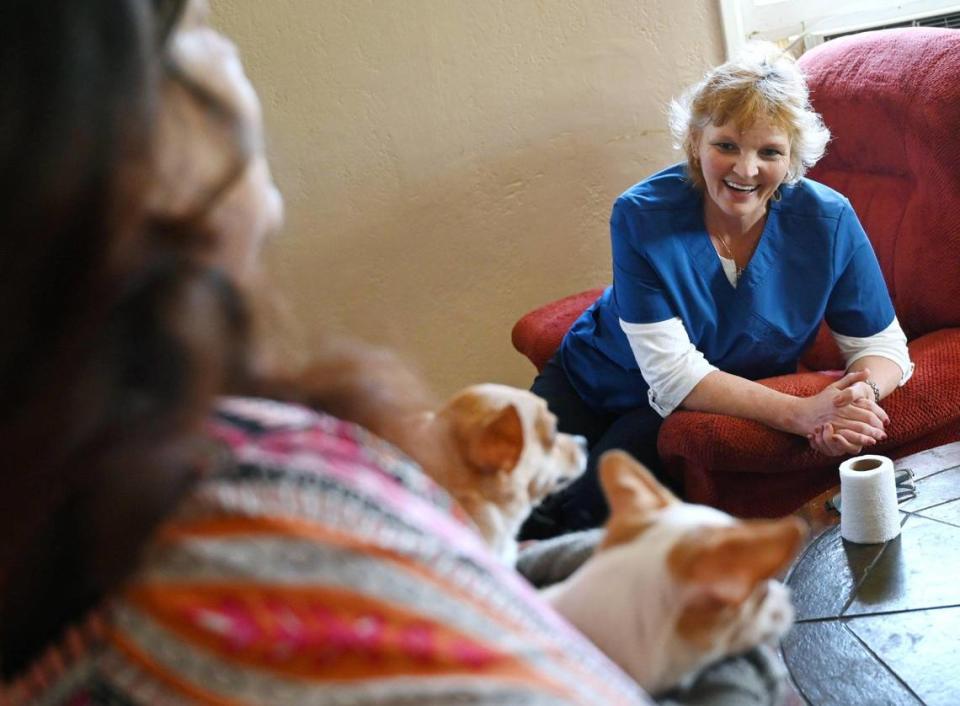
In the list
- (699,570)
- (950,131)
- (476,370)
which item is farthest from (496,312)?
(699,570)

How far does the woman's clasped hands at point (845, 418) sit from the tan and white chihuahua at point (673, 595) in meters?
1.16

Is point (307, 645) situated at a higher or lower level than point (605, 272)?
higher

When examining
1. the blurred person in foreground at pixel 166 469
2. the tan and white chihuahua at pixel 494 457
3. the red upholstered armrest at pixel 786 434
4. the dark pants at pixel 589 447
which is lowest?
the dark pants at pixel 589 447

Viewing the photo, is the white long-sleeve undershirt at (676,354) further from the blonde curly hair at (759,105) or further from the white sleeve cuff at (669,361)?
the blonde curly hair at (759,105)

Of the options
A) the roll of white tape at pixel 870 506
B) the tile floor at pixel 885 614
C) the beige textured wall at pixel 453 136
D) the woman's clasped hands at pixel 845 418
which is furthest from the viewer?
the beige textured wall at pixel 453 136

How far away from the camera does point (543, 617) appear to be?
64 centimetres

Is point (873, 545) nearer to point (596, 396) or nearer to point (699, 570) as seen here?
point (699, 570)

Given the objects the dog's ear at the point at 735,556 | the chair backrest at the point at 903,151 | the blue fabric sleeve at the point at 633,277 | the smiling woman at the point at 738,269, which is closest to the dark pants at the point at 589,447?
the smiling woman at the point at 738,269

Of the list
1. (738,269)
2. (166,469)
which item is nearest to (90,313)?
(166,469)

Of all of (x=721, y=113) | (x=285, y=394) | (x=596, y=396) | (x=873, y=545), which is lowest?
(x=596, y=396)

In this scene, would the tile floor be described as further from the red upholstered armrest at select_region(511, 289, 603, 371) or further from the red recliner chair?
Result: the red upholstered armrest at select_region(511, 289, 603, 371)

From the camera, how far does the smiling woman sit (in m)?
2.17

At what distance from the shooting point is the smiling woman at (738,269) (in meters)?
2.17

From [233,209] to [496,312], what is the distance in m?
2.43
